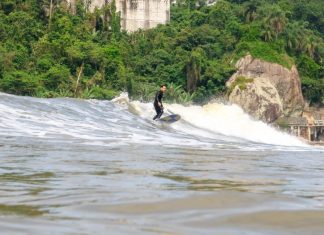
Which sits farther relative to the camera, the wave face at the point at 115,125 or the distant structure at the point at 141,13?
the distant structure at the point at 141,13

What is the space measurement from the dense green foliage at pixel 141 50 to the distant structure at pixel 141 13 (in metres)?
1.40

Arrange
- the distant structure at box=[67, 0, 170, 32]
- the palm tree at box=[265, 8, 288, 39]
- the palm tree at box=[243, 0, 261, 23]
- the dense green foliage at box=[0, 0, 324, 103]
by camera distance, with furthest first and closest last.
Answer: the palm tree at box=[243, 0, 261, 23]
the distant structure at box=[67, 0, 170, 32]
the palm tree at box=[265, 8, 288, 39]
the dense green foliage at box=[0, 0, 324, 103]

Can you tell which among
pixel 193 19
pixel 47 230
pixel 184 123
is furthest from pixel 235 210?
pixel 193 19

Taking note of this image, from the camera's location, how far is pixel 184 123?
66.6ft

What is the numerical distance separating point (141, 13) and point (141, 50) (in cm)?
432

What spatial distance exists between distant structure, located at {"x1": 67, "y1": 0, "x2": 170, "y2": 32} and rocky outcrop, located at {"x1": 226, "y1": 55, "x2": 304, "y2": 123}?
862cm

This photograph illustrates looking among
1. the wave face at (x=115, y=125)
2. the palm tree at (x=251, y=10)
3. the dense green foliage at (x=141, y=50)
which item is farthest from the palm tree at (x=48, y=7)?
the wave face at (x=115, y=125)

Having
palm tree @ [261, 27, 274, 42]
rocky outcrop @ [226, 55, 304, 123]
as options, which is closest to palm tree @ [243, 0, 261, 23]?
palm tree @ [261, 27, 274, 42]

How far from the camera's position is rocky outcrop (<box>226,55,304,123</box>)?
43.4m

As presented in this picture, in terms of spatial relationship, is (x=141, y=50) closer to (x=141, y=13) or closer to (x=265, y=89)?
(x=141, y=13)

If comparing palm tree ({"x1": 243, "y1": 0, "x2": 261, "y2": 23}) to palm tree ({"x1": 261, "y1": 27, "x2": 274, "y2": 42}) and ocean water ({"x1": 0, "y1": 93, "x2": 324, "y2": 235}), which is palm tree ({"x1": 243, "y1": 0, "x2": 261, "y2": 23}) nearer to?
palm tree ({"x1": 261, "y1": 27, "x2": 274, "y2": 42})

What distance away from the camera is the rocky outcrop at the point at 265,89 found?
4338 cm

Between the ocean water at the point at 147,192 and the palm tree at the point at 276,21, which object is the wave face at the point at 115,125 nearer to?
the ocean water at the point at 147,192

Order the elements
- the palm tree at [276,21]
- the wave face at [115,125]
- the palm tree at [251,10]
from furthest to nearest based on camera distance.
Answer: the palm tree at [251,10], the palm tree at [276,21], the wave face at [115,125]
